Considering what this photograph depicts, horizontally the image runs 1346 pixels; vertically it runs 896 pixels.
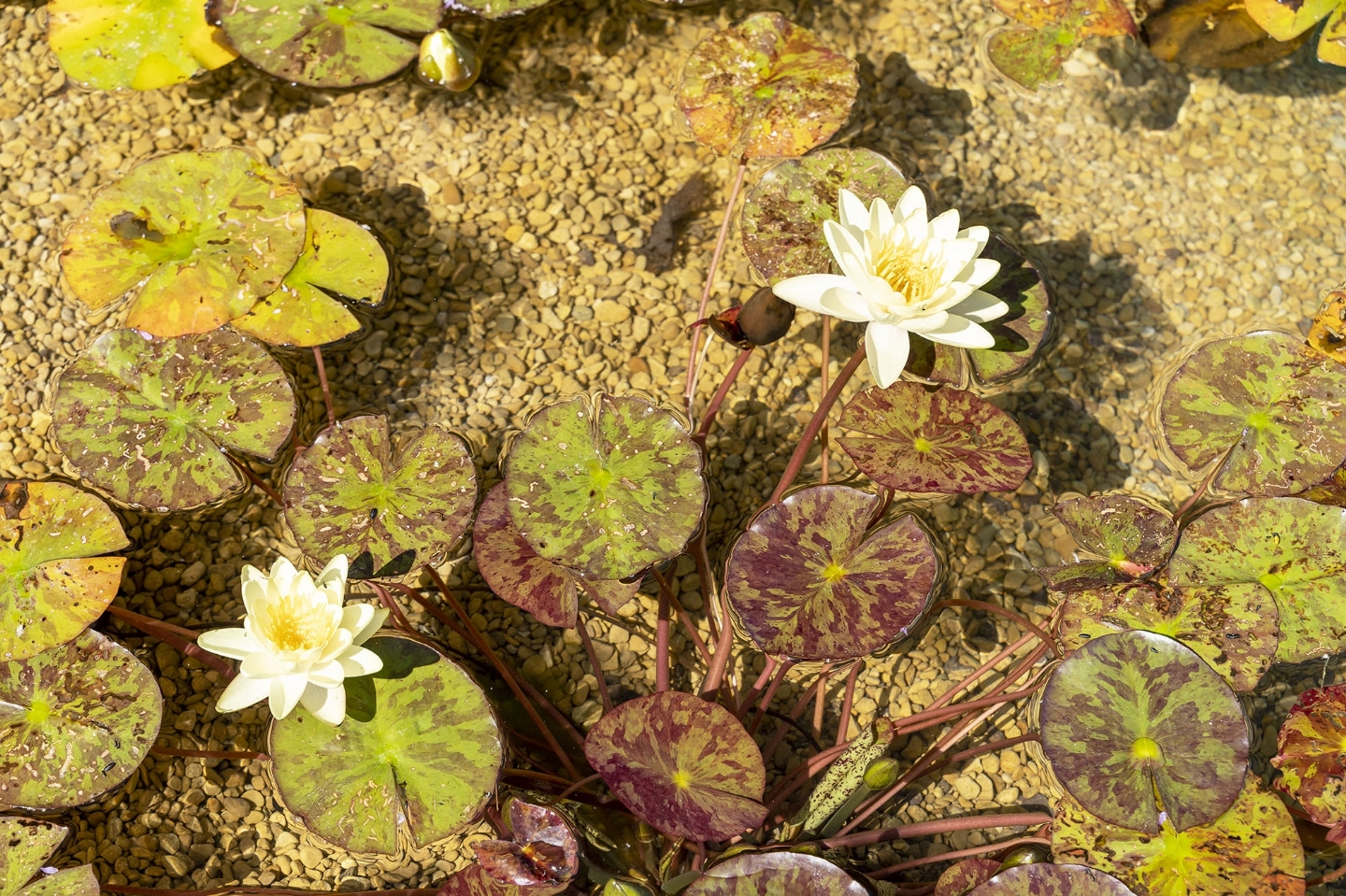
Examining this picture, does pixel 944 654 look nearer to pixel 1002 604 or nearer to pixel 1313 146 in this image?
pixel 1002 604

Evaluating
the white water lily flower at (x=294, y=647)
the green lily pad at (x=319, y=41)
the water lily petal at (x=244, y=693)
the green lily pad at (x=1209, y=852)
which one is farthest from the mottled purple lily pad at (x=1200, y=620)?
the green lily pad at (x=319, y=41)

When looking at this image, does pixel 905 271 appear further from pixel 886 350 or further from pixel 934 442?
pixel 934 442

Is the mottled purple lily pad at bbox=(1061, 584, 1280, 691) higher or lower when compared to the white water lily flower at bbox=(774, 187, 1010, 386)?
lower

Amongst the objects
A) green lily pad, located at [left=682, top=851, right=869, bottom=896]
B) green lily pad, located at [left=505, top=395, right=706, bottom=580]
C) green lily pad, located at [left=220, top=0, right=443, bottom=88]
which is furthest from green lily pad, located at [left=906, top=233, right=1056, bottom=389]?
green lily pad, located at [left=220, top=0, right=443, bottom=88]

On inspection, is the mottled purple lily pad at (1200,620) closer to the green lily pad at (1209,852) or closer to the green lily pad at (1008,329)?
the green lily pad at (1209,852)

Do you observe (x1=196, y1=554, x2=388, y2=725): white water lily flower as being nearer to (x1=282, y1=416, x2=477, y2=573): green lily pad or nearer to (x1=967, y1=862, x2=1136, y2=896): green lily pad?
(x1=282, y1=416, x2=477, y2=573): green lily pad

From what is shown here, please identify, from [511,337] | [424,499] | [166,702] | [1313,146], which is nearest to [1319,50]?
[1313,146]
